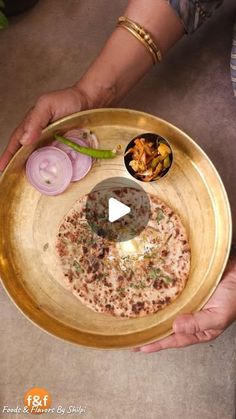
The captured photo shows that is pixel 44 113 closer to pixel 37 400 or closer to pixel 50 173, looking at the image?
pixel 50 173

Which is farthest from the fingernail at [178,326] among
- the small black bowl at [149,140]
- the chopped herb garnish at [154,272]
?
the small black bowl at [149,140]

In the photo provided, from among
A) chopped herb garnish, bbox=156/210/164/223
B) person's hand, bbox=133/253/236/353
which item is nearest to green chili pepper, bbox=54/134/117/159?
chopped herb garnish, bbox=156/210/164/223

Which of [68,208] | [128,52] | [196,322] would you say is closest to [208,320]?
[196,322]

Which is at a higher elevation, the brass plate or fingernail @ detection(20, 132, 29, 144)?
fingernail @ detection(20, 132, 29, 144)

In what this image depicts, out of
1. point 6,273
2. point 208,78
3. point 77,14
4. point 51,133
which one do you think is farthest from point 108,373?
point 77,14

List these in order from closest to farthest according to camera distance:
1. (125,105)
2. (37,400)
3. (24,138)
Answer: (24,138) < (37,400) < (125,105)

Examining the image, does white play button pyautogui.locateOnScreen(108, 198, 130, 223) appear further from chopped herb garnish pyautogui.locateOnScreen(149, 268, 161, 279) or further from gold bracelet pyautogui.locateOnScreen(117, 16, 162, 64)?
gold bracelet pyautogui.locateOnScreen(117, 16, 162, 64)
